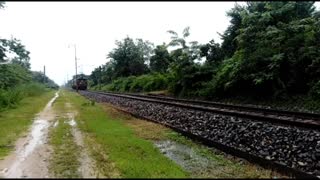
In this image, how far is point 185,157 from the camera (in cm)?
1061

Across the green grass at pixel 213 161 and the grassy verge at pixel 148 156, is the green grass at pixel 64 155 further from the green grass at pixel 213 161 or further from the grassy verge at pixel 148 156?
the green grass at pixel 213 161

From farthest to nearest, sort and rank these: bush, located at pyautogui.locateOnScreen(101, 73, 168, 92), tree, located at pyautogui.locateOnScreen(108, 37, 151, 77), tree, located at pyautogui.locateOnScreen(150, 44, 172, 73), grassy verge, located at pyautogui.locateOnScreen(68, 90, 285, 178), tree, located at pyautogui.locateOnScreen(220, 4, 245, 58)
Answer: tree, located at pyautogui.locateOnScreen(108, 37, 151, 77) < tree, located at pyautogui.locateOnScreen(150, 44, 172, 73) < bush, located at pyautogui.locateOnScreen(101, 73, 168, 92) < tree, located at pyautogui.locateOnScreen(220, 4, 245, 58) < grassy verge, located at pyautogui.locateOnScreen(68, 90, 285, 178)

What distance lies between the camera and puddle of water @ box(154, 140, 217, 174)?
9422mm

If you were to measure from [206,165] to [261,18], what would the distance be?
20.3 m

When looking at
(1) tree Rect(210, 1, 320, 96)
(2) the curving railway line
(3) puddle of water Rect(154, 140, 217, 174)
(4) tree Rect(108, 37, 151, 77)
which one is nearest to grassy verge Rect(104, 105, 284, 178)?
(3) puddle of water Rect(154, 140, 217, 174)

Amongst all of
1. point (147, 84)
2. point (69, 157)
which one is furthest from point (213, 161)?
point (147, 84)

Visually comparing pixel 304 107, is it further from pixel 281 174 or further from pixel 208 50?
pixel 208 50

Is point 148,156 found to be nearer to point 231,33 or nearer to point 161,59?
point 231,33

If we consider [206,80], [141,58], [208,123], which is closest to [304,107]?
[208,123]

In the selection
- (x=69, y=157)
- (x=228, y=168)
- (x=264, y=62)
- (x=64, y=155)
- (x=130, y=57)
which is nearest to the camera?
(x=228, y=168)

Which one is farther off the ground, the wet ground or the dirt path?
A: the dirt path

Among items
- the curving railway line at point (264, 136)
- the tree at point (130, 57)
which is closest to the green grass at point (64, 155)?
the curving railway line at point (264, 136)

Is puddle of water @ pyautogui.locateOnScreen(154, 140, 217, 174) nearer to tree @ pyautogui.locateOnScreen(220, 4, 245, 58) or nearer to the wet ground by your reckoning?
the wet ground

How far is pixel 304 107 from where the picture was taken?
20641mm
